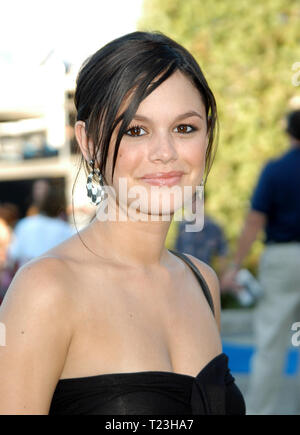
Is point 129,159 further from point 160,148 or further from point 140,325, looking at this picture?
point 140,325

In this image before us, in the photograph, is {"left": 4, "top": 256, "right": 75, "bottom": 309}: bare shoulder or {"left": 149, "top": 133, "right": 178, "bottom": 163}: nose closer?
{"left": 4, "top": 256, "right": 75, "bottom": 309}: bare shoulder

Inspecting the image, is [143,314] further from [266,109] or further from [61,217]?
[266,109]

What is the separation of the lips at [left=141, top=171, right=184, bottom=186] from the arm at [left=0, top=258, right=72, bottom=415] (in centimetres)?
41

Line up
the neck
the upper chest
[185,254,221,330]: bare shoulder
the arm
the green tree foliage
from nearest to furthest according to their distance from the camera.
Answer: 1. the arm
2. the upper chest
3. the neck
4. [185,254,221,330]: bare shoulder
5. the green tree foliage

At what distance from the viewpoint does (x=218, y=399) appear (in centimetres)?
193

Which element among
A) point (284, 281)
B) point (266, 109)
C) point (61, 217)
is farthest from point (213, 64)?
point (284, 281)

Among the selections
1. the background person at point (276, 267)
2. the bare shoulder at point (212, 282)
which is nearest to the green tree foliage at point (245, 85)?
the background person at point (276, 267)

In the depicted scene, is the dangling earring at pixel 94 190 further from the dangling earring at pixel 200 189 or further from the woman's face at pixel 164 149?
the dangling earring at pixel 200 189

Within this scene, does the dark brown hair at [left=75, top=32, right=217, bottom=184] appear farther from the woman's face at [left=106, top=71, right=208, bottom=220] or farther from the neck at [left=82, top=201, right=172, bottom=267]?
the neck at [left=82, top=201, right=172, bottom=267]

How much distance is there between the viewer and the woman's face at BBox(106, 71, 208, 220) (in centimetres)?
188

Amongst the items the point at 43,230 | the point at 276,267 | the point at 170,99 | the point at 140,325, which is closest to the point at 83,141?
the point at 170,99

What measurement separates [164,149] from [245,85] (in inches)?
420

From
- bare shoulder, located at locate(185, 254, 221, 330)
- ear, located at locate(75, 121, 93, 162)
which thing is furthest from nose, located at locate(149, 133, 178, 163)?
bare shoulder, located at locate(185, 254, 221, 330)

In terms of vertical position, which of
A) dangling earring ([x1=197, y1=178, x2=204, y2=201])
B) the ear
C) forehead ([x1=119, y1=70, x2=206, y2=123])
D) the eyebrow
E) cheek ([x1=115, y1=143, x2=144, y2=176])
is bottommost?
dangling earring ([x1=197, y1=178, x2=204, y2=201])
